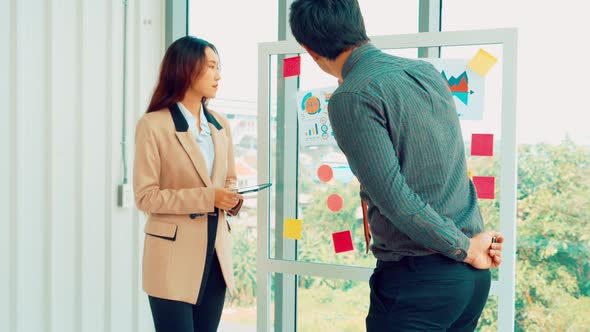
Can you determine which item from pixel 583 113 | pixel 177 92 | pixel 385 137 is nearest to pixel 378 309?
pixel 385 137

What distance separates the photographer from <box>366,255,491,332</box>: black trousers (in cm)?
119

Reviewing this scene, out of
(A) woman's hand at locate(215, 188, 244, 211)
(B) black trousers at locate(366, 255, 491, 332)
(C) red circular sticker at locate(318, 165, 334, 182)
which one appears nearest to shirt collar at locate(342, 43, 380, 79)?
(B) black trousers at locate(366, 255, 491, 332)

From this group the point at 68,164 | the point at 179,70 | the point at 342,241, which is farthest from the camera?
the point at 68,164

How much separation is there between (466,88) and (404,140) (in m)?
1.01

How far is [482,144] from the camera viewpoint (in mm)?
2068

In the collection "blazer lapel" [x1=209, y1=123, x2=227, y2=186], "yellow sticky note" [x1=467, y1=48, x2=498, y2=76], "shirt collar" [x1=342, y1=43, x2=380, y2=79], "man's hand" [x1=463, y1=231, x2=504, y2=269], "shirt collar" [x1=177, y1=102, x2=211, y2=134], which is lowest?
"man's hand" [x1=463, y1=231, x2=504, y2=269]

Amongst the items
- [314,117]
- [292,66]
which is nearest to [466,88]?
[314,117]

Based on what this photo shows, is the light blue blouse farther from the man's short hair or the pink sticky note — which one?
the man's short hair

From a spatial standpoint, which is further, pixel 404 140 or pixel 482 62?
pixel 482 62

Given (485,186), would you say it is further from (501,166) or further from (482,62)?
(482,62)

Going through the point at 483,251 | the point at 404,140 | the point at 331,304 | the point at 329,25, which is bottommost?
the point at 331,304

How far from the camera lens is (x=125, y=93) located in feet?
9.48

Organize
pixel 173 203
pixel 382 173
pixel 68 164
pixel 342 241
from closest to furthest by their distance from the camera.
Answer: pixel 382 173 < pixel 173 203 < pixel 342 241 < pixel 68 164

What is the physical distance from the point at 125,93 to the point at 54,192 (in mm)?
619
